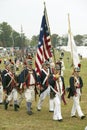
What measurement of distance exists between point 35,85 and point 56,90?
1517mm

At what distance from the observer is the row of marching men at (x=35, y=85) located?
12.6 m

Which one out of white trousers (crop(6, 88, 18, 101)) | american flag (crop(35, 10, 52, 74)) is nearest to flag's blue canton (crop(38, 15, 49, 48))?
american flag (crop(35, 10, 52, 74))

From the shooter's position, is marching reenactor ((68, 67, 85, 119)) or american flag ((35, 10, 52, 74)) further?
american flag ((35, 10, 52, 74))

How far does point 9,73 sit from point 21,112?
1.53m

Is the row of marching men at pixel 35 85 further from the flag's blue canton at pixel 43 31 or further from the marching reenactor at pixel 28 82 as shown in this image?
the flag's blue canton at pixel 43 31

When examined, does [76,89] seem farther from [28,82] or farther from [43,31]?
[43,31]

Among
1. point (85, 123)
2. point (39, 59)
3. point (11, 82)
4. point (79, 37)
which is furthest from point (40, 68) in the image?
point (79, 37)

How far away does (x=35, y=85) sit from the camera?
14.0m

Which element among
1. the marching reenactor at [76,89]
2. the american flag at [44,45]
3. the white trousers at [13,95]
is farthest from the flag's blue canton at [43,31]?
the white trousers at [13,95]

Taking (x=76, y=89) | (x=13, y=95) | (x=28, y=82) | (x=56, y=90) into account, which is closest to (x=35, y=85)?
(x=28, y=82)

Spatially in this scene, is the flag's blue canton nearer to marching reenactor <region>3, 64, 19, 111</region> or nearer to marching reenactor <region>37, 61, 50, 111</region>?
marching reenactor <region>37, 61, 50, 111</region>

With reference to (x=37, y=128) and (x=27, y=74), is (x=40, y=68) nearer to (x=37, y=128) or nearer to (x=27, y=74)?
(x=27, y=74)

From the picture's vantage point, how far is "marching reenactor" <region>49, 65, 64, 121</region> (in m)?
12.4

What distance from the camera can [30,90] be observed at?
1380cm
